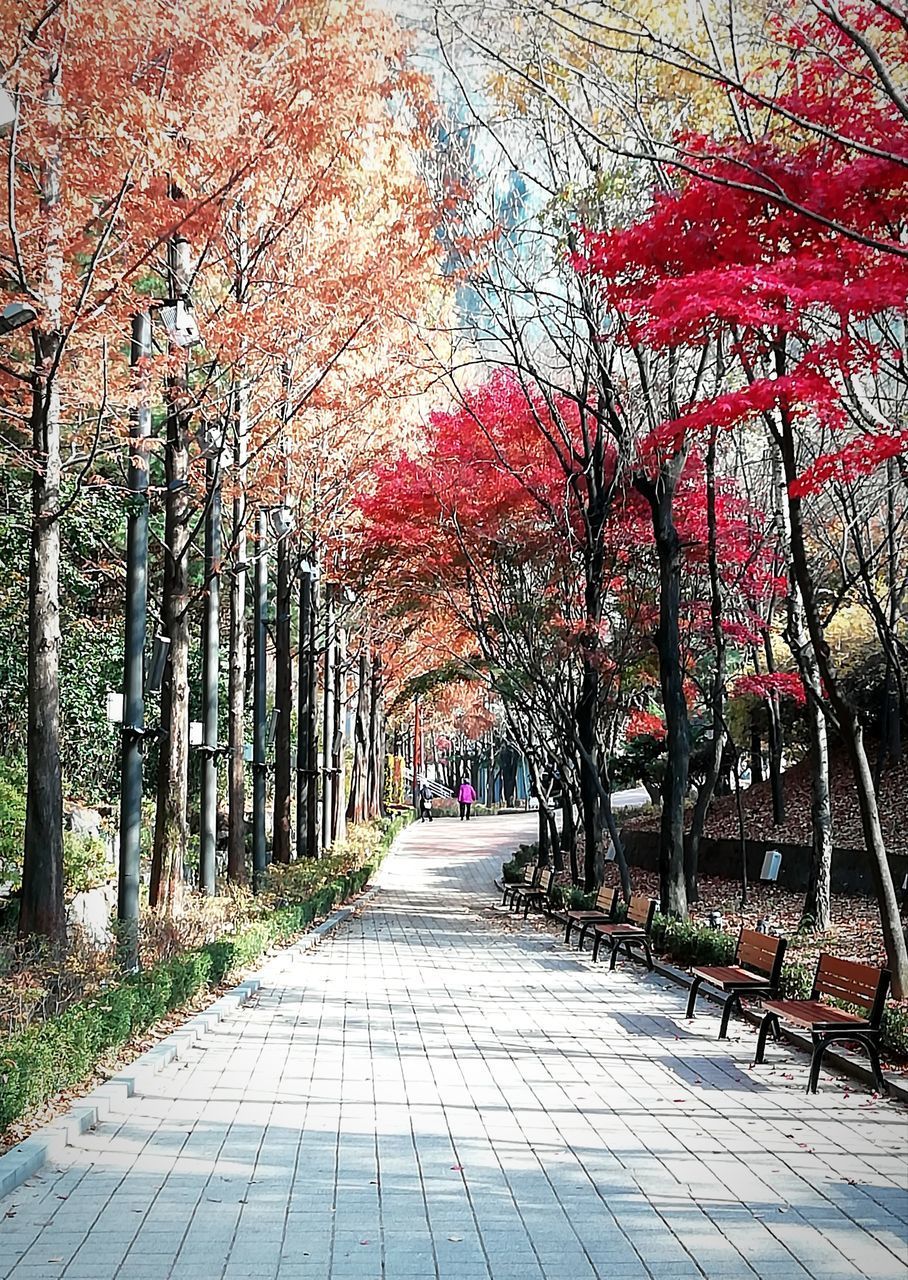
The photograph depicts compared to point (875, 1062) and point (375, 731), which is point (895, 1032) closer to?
point (875, 1062)

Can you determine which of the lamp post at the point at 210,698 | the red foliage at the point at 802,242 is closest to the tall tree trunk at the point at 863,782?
the red foliage at the point at 802,242

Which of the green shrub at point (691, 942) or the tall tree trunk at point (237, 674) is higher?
the tall tree trunk at point (237, 674)

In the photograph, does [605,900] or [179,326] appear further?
[605,900]

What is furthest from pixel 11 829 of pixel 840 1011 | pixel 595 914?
pixel 840 1011

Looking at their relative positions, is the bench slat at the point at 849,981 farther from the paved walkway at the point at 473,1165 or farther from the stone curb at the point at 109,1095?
the stone curb at the point at 109,1095

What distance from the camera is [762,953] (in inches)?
412

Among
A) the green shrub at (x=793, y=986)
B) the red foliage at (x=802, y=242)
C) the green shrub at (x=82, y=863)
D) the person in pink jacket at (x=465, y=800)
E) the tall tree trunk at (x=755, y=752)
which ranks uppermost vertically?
the red foliage at (x=802, y=242)

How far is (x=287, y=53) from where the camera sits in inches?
491

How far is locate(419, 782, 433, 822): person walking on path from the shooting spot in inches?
2776

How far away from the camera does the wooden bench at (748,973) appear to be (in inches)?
385

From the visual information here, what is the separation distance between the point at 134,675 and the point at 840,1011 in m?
6.65

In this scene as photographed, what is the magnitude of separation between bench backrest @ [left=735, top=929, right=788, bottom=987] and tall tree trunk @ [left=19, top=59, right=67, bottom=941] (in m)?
5.74

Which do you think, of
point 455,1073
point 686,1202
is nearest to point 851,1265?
point 686,1202

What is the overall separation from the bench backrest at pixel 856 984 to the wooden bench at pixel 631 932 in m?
5.76
